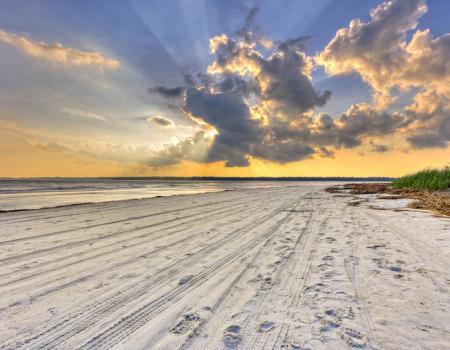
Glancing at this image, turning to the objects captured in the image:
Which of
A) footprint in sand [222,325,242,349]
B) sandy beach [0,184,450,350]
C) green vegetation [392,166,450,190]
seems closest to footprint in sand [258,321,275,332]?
sandy beach [0,184,450,350]

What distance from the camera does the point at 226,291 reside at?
3.58 metres

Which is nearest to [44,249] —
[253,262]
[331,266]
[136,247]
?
[136,247]

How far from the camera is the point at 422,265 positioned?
4.52m

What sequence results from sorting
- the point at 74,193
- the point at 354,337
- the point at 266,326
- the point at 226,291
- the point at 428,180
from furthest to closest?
the point at 74,193, the point at 428,180, the point at 226,291, the point at 266,326, the point at 354,337

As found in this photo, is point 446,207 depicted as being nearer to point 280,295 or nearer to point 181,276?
point 280,295

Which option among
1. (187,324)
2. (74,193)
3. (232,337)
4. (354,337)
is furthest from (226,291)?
(74,193)

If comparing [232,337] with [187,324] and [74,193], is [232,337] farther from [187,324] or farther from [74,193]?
[74,193]

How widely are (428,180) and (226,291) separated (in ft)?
70.1

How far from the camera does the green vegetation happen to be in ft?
55.9

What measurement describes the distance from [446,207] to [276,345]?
12.4m

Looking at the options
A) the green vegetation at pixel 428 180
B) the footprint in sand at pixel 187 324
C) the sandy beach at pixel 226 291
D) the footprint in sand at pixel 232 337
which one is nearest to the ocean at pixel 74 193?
the sandy beach at pixel 226 291

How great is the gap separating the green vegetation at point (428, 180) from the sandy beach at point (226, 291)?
13.2 m

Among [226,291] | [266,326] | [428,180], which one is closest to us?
[266,326]

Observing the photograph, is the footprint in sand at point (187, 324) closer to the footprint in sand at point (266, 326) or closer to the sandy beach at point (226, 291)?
the sandy beach at point (226, 291)
